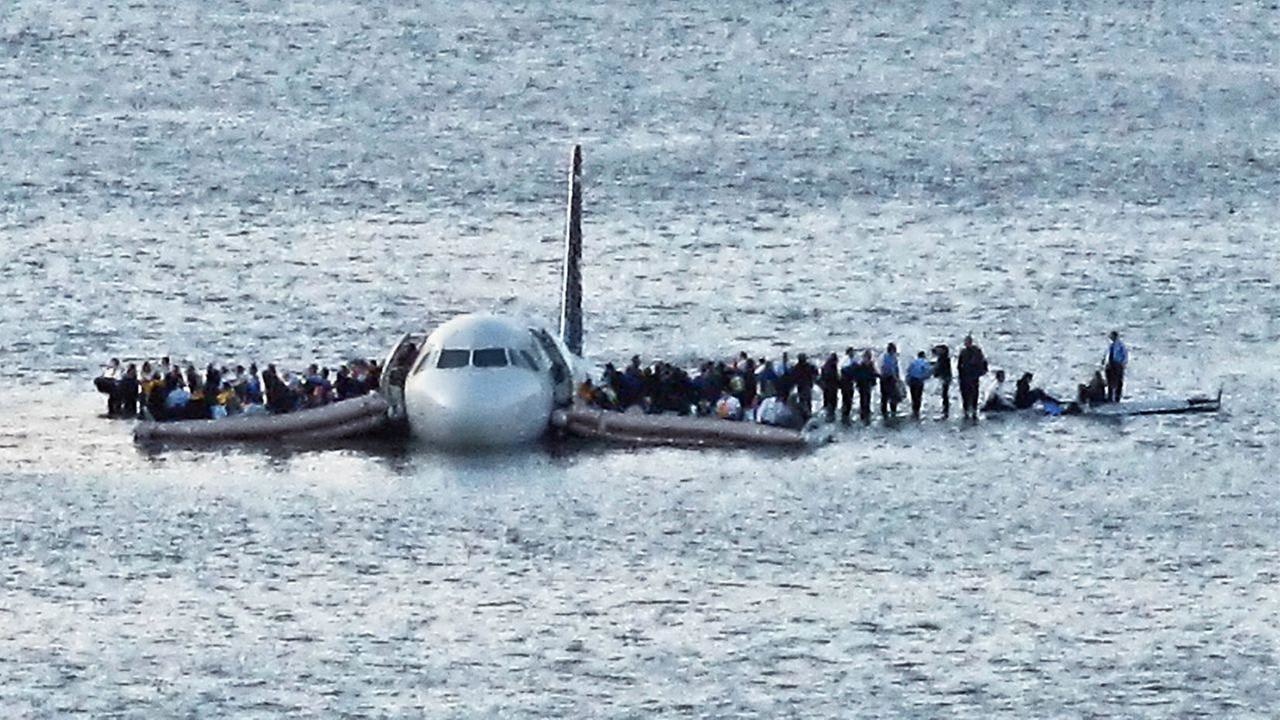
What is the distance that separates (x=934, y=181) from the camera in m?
143

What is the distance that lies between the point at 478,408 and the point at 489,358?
56.7 inches

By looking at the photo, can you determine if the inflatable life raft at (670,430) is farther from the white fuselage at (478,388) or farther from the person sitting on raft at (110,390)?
the person sitting on raft at (110,390)

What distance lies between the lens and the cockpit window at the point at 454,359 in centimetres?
8262

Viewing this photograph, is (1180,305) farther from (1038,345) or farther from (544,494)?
(544,494)

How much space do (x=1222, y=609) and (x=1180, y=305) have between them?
136ft

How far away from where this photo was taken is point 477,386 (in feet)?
269

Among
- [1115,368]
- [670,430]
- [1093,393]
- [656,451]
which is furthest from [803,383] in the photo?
[1115,368]

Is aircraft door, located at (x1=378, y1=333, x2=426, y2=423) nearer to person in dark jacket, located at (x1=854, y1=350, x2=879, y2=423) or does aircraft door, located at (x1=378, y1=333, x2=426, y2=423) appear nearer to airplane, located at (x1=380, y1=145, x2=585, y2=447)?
airplane, located at (x1=380, y1=145, x2=585, y2=447)

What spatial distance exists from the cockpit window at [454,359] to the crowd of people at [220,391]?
4205mm

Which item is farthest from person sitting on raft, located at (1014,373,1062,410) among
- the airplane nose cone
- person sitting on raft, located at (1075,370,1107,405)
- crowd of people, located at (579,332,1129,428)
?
the airplane nose cone

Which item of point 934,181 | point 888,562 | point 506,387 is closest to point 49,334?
point 506,387

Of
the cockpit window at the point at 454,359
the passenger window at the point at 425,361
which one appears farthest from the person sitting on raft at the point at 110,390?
the cockpit window at the point at 454,359

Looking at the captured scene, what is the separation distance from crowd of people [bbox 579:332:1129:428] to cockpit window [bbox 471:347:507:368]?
356 centimetres

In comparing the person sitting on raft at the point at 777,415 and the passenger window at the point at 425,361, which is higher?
the passenger window at the point at 425,361
